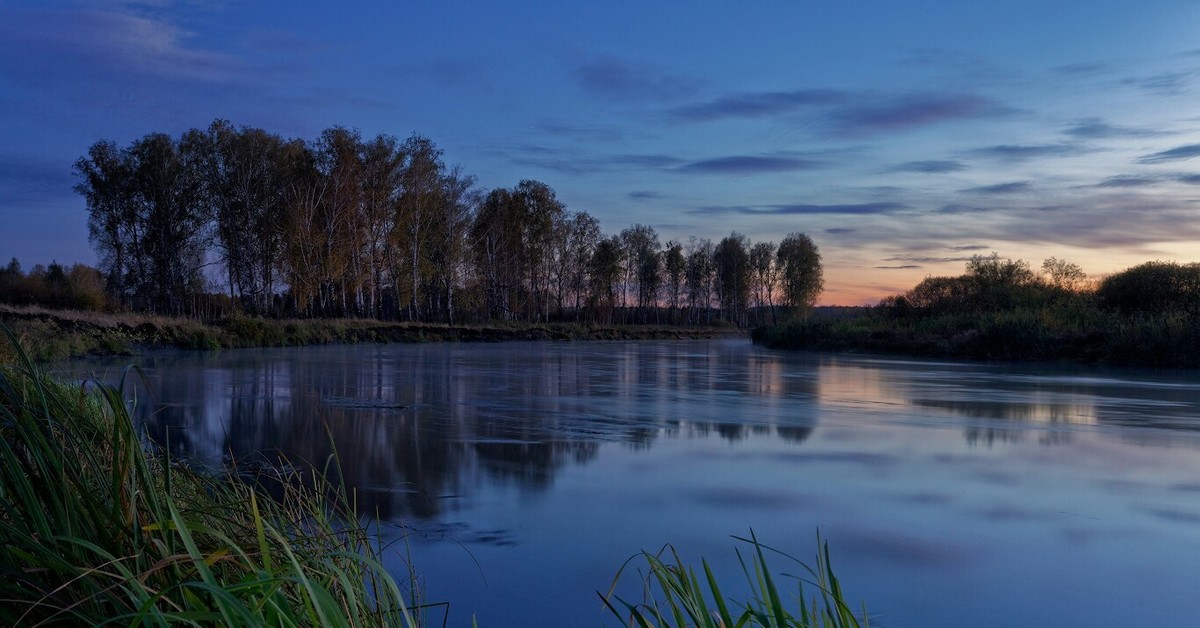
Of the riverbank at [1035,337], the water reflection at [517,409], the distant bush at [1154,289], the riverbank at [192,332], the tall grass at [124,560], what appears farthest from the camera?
the distant bush at [1154,289]

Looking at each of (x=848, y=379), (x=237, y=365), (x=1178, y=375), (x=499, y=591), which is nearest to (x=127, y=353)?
(x=237, y=365)

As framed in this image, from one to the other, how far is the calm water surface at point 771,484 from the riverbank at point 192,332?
4675 millimetres

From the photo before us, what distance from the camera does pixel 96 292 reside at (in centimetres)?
3822

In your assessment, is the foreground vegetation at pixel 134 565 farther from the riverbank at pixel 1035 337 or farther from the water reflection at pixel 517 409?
the riverbank at pixel 1035 337

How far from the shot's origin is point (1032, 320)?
22.5 metres

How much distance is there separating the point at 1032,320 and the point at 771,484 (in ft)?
64.6

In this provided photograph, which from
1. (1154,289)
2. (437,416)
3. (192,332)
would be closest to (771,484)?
(437,416)

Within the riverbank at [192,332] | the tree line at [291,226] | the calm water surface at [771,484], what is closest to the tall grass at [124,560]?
the calm water surface at [771,484]

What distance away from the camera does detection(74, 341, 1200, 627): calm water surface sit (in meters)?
3.59

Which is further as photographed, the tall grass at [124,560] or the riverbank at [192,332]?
the riverbank at [192,332]

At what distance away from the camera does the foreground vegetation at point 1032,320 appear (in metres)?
19.7

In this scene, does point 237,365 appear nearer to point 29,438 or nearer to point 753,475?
point 753,475

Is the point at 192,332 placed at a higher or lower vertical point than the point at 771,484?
higher

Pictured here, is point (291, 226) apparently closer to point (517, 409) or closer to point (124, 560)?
point (517, 409)
